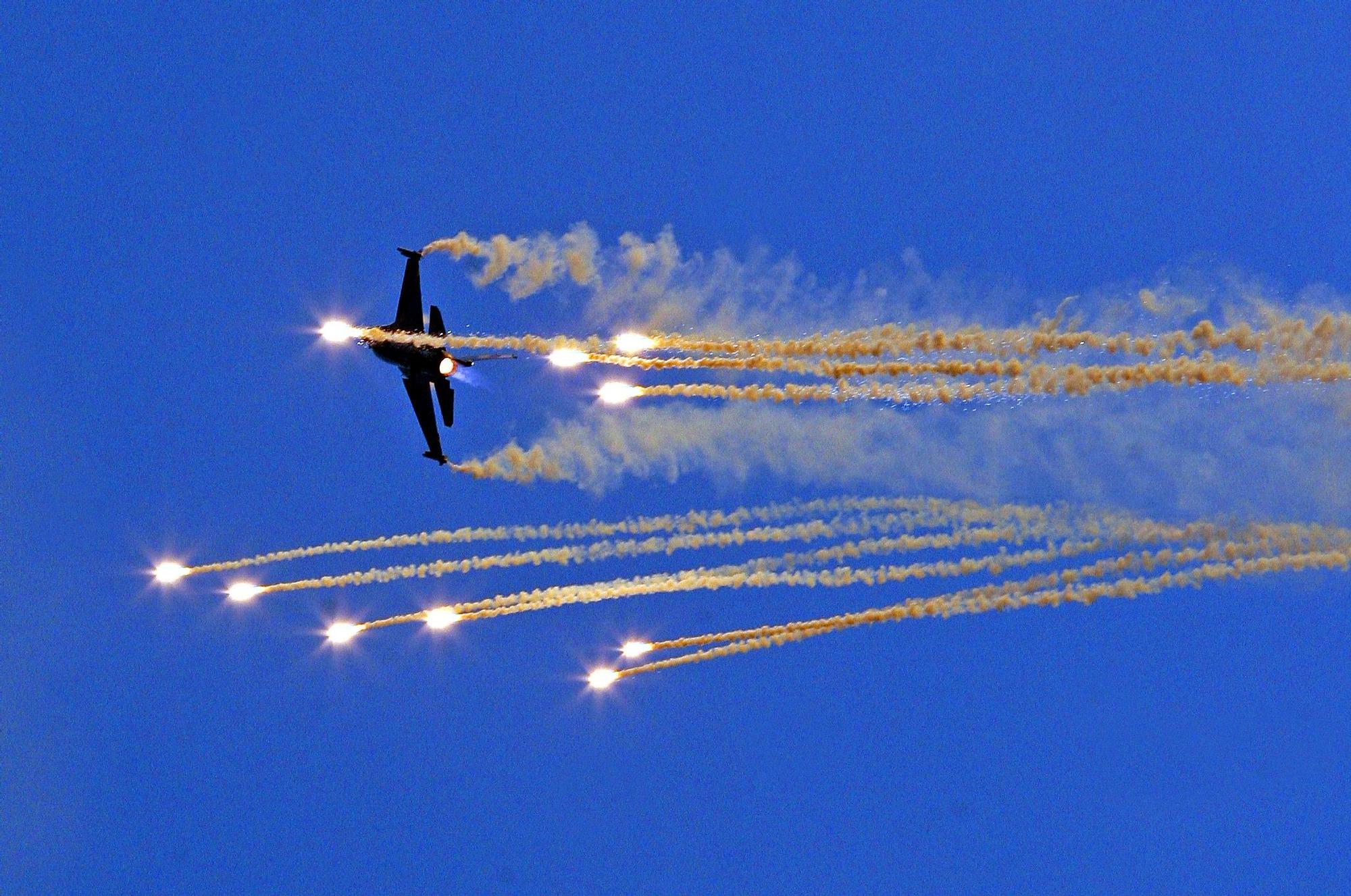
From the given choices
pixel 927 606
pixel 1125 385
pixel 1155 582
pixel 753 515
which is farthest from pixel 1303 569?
pixel 753 515

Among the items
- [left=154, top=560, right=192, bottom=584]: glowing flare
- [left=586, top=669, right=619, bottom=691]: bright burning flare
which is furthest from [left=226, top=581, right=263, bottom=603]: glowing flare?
[left=586, top=669, right=619, bottom=691]: bright burning flare

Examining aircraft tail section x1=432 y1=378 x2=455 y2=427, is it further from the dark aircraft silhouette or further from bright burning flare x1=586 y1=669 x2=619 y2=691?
bright burning flare x1=586 y1=669 x2=619 y2=691

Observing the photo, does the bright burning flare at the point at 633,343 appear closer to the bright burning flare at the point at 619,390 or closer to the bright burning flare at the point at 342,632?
the bright burning flare at the point at 619,390

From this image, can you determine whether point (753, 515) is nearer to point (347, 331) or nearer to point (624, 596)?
point (624, 596)

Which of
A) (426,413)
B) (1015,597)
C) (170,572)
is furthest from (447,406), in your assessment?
(1015,597)

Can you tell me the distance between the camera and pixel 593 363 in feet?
143

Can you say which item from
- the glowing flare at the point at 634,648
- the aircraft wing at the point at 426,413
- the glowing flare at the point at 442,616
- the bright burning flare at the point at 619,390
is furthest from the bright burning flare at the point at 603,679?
the aircraft wing at the point at 426,413

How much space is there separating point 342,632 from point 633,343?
1212 cm

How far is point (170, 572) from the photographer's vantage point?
164 ft

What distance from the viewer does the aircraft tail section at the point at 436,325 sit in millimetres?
48719

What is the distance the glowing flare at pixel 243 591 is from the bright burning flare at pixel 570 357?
12237 millimetres

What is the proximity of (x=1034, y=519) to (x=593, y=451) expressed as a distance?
12390 millimetres

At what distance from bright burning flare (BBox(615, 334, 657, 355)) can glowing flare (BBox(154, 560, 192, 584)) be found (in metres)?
15.6

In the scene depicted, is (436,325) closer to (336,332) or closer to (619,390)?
(336,332)
